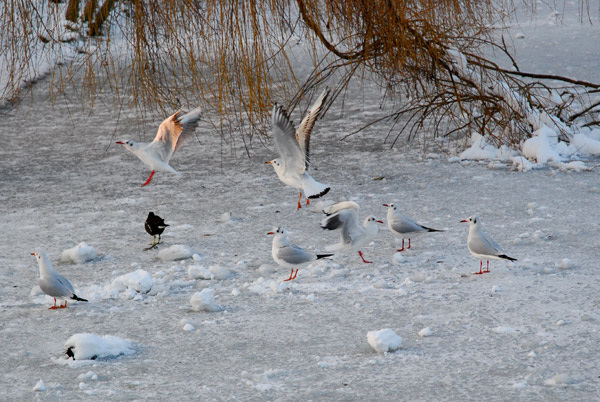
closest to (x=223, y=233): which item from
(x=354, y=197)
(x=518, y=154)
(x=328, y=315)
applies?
(x=354, y=197)

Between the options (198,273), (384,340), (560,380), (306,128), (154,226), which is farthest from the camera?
(306,128)

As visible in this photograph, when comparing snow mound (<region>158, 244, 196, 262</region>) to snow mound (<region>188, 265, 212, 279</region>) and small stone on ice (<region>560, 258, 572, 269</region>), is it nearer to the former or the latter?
snow mound (<region>188, 265, 212, 279</region>)

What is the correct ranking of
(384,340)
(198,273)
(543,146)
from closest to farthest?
(384,340)
(198,273)
(543,146)

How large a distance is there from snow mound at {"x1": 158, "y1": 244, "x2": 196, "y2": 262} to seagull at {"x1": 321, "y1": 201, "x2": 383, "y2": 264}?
2.50 feet

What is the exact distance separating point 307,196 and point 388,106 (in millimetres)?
3674

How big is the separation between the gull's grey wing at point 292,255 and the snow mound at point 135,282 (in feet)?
2.13

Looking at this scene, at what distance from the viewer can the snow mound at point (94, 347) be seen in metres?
2.98

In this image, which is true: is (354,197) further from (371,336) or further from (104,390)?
(104,390)

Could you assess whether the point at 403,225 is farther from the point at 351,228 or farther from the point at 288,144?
the point at 288,144

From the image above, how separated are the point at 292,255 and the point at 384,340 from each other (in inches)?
36.0

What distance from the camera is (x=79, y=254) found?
4.21m

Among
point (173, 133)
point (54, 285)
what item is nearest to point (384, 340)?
point (54, 285)

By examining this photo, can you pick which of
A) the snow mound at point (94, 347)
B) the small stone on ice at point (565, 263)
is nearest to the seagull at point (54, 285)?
the snow mound at point (94, 347)

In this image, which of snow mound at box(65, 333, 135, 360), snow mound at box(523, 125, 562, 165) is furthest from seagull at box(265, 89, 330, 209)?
snow mound at box(65, 333, 135, 360)
